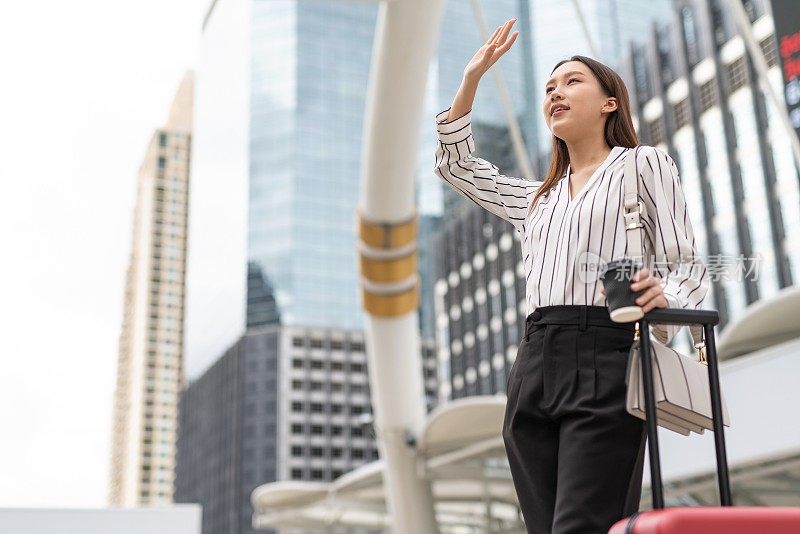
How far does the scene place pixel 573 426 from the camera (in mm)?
1978

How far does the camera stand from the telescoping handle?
6.04 ft

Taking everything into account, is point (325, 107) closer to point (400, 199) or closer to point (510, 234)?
point (510, 234)

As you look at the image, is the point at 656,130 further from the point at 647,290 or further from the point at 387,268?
the point at 647,290

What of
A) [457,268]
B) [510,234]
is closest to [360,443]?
[457,268]

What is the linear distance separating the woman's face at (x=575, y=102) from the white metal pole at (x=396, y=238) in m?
6.37

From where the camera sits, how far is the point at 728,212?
53406 millimetres

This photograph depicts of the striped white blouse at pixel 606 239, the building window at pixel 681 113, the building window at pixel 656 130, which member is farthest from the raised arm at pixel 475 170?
the building window at pixel 656 130

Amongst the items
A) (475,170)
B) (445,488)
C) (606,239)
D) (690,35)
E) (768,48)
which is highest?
(690,35)

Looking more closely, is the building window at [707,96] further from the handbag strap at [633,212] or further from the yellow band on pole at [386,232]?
the handbag strap at [633,212]

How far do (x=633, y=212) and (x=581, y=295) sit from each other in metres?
0.20

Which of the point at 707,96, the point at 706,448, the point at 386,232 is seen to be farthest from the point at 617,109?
the point at 707,96

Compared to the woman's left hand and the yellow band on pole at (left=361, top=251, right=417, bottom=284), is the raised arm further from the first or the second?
the yellow band on pole at (left=361, top=251, right=417, bottom=284)

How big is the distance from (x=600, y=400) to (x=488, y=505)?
58.6 ft

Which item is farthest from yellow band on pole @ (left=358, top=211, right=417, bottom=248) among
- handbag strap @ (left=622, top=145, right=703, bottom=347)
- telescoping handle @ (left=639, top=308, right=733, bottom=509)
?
telescoping handle @ (left=639, top=308, right=733, bottom=509)
